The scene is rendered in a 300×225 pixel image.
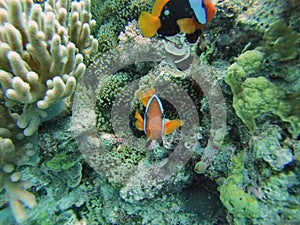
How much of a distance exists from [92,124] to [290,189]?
1575mm

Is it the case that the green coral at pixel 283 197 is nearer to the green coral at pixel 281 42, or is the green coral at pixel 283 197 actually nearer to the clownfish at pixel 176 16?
the green coral at pixel 281 42

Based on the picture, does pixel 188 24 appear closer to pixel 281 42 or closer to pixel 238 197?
pixel 281 42

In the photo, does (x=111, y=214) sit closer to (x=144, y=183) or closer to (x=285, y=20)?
(x=144, y=183)

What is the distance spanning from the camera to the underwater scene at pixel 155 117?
1.62m

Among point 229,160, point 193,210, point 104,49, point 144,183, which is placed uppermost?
point 104,49

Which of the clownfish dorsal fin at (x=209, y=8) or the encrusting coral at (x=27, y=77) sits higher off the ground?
the clownfish dorsal fin at (x=209, y=8)

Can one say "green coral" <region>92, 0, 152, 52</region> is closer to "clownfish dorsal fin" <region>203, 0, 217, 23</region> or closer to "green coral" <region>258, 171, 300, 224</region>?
"clownfish dorsal fin" <region>203, 0, 217, 23</region>

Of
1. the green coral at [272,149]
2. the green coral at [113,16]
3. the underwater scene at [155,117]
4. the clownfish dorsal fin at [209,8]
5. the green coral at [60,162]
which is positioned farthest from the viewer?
the green coral at [113,16]

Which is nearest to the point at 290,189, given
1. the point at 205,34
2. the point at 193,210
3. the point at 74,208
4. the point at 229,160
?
the point at 229,160

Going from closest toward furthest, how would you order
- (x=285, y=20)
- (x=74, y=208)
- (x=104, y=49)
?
(x=285, y=20) → (x=74, y=208) → (x=104, y=49)

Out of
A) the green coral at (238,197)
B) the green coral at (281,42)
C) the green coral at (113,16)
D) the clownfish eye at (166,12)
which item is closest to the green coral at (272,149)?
the green coral at (238,197)

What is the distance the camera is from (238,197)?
1.72 metres

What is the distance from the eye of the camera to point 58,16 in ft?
6.66

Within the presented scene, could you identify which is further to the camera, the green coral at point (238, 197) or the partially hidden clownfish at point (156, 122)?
the partially hidden clownfish at point (156, 122)
